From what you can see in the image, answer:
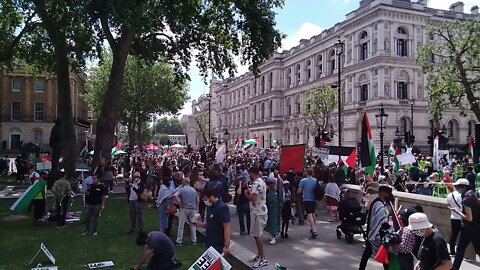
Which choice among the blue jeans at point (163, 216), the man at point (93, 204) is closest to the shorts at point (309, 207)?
the blue jeans at point (163, 216)

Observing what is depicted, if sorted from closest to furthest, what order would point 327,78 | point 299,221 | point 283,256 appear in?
point 283,256 → point 299,221 → point 327,78

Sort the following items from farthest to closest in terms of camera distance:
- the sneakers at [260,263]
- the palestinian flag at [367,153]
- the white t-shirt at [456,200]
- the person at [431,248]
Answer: the palestinian flag at [367,153] < the white t-shirt at [456,200] < the sneakers at [260,263] < the person at [431,248]

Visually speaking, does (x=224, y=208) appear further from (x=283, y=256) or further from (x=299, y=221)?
(x=299, y=221)

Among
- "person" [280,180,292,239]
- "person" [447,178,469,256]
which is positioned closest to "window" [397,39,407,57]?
"person" [280,180,292,239]

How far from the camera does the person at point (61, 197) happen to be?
13.2m

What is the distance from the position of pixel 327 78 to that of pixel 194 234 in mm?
57192

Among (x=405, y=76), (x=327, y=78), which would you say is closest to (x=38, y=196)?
(x=405, y=76)

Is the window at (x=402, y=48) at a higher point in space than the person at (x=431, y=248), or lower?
higher

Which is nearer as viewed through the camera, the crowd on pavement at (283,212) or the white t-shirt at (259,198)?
the crowd on pavement at (283,212)

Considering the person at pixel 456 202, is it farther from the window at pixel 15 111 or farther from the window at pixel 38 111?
the window at pixel 15 111

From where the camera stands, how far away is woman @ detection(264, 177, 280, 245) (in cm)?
1096

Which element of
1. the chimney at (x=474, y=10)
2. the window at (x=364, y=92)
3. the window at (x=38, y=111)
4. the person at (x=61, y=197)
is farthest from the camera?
the window at (x=38, y=111)

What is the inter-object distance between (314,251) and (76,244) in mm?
5928

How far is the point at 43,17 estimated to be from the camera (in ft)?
73.7
